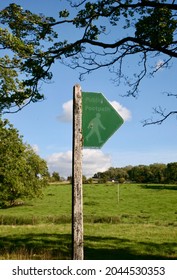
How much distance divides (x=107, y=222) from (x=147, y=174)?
94640 millimetres

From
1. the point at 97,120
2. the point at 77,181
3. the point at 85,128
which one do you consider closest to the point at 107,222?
the point at 77,181

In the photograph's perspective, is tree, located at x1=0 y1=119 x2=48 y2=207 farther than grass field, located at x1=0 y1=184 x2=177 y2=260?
Yes

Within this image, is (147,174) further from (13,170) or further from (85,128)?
(85,128)

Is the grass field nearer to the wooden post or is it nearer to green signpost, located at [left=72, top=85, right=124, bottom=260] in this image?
the wooden post

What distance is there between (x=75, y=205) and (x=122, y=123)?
1.68m

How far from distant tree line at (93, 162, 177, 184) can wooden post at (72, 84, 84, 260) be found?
107328 mm

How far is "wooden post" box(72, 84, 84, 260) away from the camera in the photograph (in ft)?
21.5

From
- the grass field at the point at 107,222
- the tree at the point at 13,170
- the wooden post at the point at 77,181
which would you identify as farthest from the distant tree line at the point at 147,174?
the wooden post at the point at 77,181

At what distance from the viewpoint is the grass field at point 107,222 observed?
16.1 metres

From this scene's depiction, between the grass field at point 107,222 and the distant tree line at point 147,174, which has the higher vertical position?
the distant tree line at point 147,174

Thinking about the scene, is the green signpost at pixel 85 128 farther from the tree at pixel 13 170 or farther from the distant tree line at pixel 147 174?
the distant tree line at pixel 147 174

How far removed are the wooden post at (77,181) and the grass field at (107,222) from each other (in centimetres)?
389

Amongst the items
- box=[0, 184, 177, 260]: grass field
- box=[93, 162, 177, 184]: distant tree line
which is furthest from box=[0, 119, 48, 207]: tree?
box=[93, 162, 177, 184]: distant tree line

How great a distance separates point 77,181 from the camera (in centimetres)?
659
